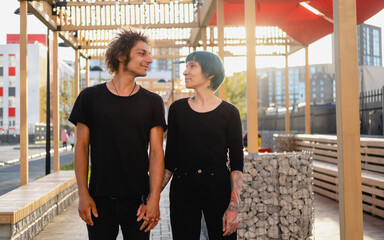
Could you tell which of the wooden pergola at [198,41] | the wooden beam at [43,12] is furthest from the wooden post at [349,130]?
the wooden beam at [43,12]

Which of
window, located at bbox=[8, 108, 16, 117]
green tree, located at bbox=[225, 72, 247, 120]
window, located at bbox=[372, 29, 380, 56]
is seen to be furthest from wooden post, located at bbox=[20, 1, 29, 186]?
window, located at bbox=[372, 29, 380, 56]

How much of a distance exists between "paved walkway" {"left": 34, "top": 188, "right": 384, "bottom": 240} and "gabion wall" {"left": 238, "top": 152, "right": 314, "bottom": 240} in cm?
62

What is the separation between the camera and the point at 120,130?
213 cm

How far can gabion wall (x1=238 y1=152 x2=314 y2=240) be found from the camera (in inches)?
171

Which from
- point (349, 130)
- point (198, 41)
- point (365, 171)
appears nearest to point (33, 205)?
point (349, 130)

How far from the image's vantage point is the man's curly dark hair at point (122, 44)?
2.26 m

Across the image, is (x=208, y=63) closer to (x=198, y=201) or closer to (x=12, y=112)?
(x=198, y=201)

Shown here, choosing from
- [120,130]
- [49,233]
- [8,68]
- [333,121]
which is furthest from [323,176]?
[8,68]

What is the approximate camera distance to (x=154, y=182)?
2.16 meters

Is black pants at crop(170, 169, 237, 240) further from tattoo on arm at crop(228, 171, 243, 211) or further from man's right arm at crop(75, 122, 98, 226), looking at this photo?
man's right arm at crop(75, 122, 98, 226)

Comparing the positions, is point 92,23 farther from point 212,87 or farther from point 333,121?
point 333,121

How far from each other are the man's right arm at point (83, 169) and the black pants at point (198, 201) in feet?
1.53

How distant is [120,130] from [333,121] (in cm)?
1458

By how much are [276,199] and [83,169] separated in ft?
8.75
